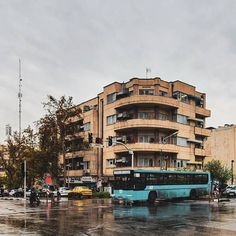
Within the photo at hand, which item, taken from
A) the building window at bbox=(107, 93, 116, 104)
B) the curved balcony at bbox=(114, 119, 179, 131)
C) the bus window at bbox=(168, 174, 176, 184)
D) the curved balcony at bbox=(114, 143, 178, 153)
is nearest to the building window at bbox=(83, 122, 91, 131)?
the building window at bbox=(107, 93, 116, 104)

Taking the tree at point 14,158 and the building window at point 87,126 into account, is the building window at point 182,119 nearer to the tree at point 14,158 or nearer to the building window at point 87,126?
the building window at point 87,126

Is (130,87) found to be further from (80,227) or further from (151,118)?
(80,227)

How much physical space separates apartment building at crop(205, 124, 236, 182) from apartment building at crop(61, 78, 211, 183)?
18.2m

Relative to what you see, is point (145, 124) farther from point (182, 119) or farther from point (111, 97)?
point (111, 97)

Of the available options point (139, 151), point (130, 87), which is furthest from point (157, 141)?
point (130, 87)

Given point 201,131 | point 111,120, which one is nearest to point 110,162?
point 111,120

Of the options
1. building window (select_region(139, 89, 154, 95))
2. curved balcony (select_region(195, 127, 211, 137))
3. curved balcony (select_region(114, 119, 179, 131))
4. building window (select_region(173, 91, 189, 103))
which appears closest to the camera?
curved balcony (select_region(114, 119, 179, 131))

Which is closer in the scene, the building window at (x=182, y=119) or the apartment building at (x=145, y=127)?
the apartment building at (x=145, y=127)

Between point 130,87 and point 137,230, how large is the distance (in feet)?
149

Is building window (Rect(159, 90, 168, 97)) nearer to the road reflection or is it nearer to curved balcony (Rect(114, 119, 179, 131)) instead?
curved balcony (Rect(114, 119, 179, 131))

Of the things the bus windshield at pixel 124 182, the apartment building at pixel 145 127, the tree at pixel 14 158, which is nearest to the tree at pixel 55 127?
the apartment building at pixel 145 127

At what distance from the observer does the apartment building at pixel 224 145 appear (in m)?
86.5

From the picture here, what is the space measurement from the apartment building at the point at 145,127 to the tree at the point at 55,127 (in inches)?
64.2

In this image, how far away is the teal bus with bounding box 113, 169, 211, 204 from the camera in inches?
1351
